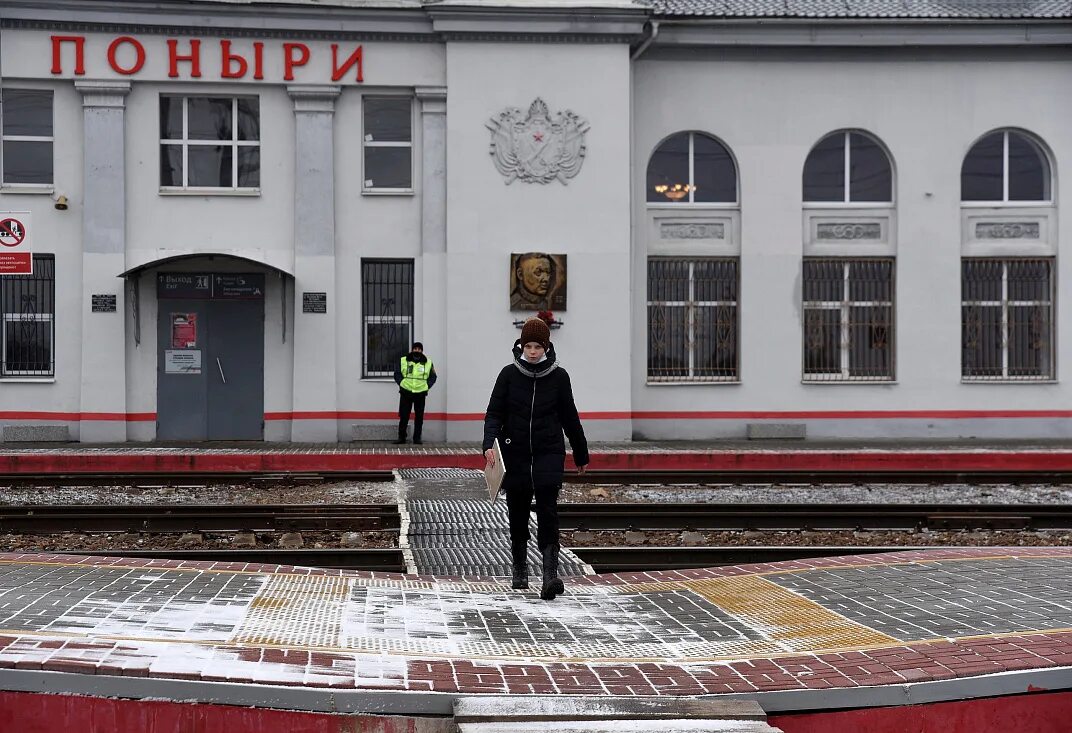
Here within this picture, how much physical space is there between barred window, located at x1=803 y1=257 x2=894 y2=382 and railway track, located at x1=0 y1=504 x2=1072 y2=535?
1015cm

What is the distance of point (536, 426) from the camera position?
821cm

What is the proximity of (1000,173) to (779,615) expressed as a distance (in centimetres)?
1785

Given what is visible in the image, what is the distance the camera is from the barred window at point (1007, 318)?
2277cm

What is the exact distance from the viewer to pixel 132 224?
21062mm

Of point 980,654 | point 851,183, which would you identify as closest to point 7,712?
point 980,654

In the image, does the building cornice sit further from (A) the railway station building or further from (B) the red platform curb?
(B) the red platform curb

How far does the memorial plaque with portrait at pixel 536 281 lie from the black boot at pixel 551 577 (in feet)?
43.8

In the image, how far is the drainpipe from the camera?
2131cm

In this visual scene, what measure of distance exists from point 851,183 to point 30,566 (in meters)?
17.6

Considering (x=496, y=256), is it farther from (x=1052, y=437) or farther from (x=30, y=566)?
(x=30, y=566)

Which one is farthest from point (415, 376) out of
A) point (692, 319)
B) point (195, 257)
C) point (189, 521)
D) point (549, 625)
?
point (549, 625)

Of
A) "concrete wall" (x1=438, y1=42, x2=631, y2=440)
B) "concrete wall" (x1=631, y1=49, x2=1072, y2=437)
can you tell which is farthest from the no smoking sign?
"concrete wall" (x1=631, y1=49, x2=1072, y2=437)

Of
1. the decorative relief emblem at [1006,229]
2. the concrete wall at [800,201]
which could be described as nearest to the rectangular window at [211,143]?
the concrete wall at [800,201]

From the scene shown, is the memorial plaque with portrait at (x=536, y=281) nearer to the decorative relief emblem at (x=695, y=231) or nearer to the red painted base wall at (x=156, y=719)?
the decorative relief emblem at (x=695, y=231)
